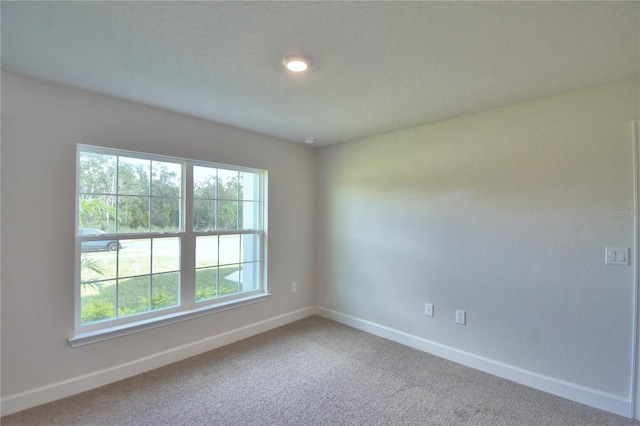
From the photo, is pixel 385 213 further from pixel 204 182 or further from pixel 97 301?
pixel 97 301

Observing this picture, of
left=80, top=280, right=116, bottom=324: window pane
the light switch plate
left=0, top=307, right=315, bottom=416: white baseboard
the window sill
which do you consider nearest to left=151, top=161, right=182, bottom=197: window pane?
left=80, top=280, right=116, bottom=324: window pane

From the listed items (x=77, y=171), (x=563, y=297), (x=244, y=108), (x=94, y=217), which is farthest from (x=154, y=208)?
(x=563, y=297)

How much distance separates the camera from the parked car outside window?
235cm

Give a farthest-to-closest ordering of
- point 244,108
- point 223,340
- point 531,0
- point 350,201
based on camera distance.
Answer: point 350,201 → point 223,340 → point 244,108 → point 531,0

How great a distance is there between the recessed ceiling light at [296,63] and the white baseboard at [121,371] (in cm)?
261

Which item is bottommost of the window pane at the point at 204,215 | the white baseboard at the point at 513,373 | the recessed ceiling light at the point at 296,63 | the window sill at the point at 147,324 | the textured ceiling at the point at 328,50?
the white baseboard at the point at 513,373

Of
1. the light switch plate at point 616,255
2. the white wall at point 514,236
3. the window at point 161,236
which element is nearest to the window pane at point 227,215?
the window at point 161,236

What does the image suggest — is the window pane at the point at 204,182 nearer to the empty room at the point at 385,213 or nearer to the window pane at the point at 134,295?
the empty room at the point at 385,213

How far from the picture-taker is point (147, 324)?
102 inches

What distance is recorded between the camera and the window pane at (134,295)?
2539 millimetres

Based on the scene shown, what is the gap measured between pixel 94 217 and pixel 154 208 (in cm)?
45

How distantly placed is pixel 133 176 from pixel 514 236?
3.30 meters

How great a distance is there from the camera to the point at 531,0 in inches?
51.4

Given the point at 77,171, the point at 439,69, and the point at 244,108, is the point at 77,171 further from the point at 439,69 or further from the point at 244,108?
the point at 439,69
